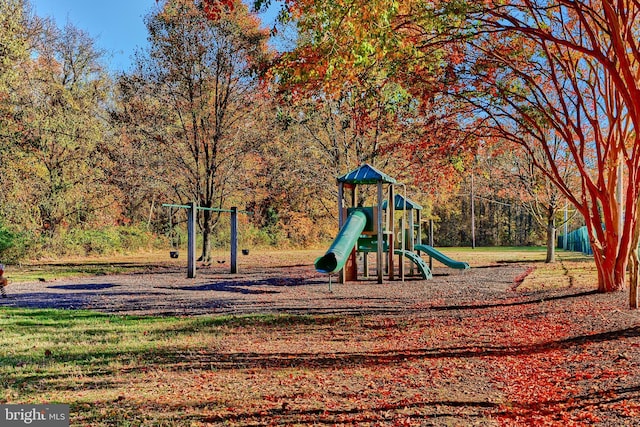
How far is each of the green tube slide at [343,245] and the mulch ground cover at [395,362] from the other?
90cm

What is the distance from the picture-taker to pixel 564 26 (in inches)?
444

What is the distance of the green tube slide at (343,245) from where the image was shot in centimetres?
1233

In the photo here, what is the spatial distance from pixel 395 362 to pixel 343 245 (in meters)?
7.53

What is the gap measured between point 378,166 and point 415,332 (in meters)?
16.2

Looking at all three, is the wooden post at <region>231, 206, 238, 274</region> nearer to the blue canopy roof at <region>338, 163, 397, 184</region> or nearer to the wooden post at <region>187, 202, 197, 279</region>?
the wooden post at <region>187, 202, 197, 279</region>

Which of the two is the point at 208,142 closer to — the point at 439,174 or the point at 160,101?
the point at 160,101

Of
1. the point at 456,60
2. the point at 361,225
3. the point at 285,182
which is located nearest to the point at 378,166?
the point at 285,182

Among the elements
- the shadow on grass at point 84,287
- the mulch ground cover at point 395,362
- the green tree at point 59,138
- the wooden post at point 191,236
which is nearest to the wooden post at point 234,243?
the wooden post at point 191,236

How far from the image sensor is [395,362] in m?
5.87

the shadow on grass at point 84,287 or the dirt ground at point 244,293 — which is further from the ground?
the shadow on grass at point 84,287

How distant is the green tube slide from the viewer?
12.3 meters

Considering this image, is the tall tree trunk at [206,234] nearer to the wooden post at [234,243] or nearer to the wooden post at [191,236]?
the wooden post at [234,243]

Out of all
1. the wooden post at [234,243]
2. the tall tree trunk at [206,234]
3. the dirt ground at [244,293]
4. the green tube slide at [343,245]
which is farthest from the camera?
the tall tree trunk at [206,234]

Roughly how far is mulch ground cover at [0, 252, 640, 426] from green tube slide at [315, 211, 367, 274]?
90cm
